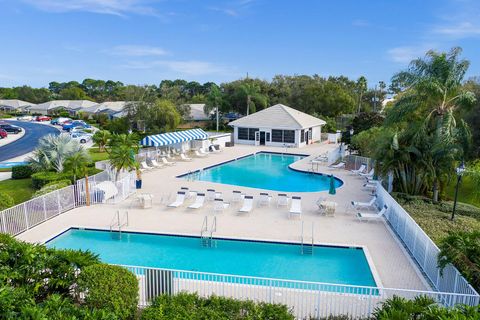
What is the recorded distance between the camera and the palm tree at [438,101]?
16031 mm

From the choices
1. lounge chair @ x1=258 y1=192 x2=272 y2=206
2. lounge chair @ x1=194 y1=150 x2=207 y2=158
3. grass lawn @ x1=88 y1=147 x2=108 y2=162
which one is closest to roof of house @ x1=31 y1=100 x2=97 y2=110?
grass lawn @ x1=88 y1=147 x2=108 y2=162

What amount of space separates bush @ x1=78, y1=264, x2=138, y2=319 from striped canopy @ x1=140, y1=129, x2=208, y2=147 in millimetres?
19842

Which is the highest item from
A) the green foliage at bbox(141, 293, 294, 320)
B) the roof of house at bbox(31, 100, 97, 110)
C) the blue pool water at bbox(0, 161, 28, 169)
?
the roof of house at bbox(31, 100, 97, 110)

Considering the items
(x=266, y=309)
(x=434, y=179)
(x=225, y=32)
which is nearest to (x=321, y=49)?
(x=225, y=32)

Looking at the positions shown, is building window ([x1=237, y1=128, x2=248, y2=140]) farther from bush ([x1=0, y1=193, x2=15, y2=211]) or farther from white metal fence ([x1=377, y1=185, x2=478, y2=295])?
bush ([x1=0, y1=193, x2=15, y2=211])

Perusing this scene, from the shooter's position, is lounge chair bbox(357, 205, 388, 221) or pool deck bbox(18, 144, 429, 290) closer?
pool deck bbox(18, 144, 429, 290)

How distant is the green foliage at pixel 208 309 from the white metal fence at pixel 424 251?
4.32 meters

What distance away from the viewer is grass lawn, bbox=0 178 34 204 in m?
18.2

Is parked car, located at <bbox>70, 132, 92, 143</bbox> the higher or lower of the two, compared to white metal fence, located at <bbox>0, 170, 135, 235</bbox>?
higher

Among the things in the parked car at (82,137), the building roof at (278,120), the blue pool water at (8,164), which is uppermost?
the building roof at (278,120)

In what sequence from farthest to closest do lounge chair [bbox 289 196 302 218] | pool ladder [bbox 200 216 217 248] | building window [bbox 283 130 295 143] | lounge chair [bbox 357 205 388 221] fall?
1. building window [bbox 283 130 295 143]
2. lounge chair [bbox 289 196 302 218]
3. lounge chair [bbox 357 205 388 221]
4. pool ladder [bbox 200 216 217 248]

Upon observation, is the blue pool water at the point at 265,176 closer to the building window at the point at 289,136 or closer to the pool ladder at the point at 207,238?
the building window at the point at 289,136

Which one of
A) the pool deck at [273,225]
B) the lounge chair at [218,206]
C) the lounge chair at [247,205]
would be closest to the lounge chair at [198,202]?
the pool deck at [273,225]

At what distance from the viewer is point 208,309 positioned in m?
6.66
